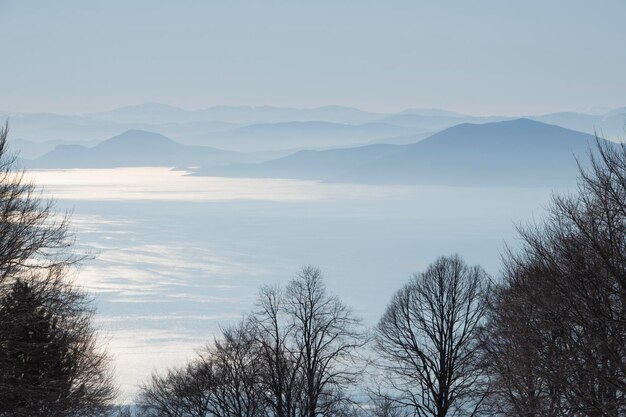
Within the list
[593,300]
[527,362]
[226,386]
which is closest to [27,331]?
[527,362]

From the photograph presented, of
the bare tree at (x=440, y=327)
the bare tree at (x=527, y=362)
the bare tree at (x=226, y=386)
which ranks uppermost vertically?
the bare tree at (x=440, y=327)

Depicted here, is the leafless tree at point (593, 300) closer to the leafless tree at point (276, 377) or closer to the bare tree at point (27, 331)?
the bare tree at point (27, 331)

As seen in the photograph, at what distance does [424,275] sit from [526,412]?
15.3m

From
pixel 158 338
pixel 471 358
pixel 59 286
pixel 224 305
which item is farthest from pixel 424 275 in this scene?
pixel 224 305

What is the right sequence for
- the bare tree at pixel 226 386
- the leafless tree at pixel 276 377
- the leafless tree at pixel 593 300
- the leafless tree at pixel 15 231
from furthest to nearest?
1. the bare tree at pixel 226 386
2. the leafless tree at pixel 276 377
3. the leafless tree at pixel 15 231
4. the leafless tree at pixel 593 300

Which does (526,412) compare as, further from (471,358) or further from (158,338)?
(158,338)

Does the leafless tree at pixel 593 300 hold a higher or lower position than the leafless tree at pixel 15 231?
lower

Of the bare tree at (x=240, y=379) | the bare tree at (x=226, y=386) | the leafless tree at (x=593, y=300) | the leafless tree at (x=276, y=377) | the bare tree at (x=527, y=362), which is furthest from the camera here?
the bare tree at (x=226, y=386)

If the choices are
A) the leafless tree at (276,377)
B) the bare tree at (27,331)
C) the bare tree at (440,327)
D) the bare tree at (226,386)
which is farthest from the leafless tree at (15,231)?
the bare tree at (440,327)

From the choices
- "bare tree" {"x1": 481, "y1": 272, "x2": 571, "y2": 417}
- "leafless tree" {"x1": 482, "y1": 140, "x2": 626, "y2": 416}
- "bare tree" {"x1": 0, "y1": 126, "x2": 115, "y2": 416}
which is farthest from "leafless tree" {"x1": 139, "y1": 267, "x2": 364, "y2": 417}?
"leafless tree" {"x1": 482, "y1": 140, "x2": 626, "y2": 416}

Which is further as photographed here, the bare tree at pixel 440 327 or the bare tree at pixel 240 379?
the bare tree at pixel 440 327

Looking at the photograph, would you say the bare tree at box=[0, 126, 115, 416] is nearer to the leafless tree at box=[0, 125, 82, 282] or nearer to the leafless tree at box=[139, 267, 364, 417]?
the leafless tree at box=[0, 125, 82, 282]

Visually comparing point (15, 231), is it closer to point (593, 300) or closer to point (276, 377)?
point (593, 300)

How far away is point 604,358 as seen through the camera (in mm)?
15922
